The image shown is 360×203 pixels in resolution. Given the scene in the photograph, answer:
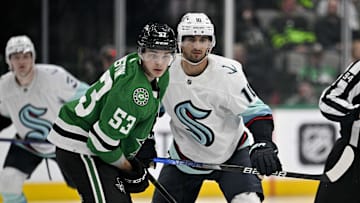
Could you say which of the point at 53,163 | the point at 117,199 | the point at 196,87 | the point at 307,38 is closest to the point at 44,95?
the point at 53,163

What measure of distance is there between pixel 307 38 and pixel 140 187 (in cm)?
417

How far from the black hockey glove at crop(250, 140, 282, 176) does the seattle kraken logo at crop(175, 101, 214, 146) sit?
291 mm

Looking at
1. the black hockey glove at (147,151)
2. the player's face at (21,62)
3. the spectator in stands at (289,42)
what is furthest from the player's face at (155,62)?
the spectator in stands at (289,42)

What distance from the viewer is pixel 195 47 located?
3791 millimetres

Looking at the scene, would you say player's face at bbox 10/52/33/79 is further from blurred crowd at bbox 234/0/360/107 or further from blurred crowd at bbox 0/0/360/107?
blurred crowd at bbox 234/0/360/107

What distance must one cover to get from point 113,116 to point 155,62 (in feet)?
0.78

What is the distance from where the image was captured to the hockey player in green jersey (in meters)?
3.31

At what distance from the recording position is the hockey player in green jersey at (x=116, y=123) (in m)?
3.31

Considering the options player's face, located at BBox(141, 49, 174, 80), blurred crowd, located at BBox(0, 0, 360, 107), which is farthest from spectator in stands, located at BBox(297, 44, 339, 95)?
player's face, located at BBox(141, 49, 174, 80)

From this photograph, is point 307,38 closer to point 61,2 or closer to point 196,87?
point 61,2

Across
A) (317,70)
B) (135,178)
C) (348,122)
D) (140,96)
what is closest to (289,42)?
(317,70)

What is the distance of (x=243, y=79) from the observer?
3865 mm

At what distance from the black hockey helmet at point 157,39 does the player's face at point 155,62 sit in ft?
0.06

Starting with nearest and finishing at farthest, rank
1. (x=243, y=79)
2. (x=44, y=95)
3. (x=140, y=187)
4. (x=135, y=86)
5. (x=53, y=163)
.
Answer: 1. (x=135, y=86)
2. (x=140, y=187)
3. (x=243, y=79)
4. (x=44, y=95)
5. (x=53, y=163)
